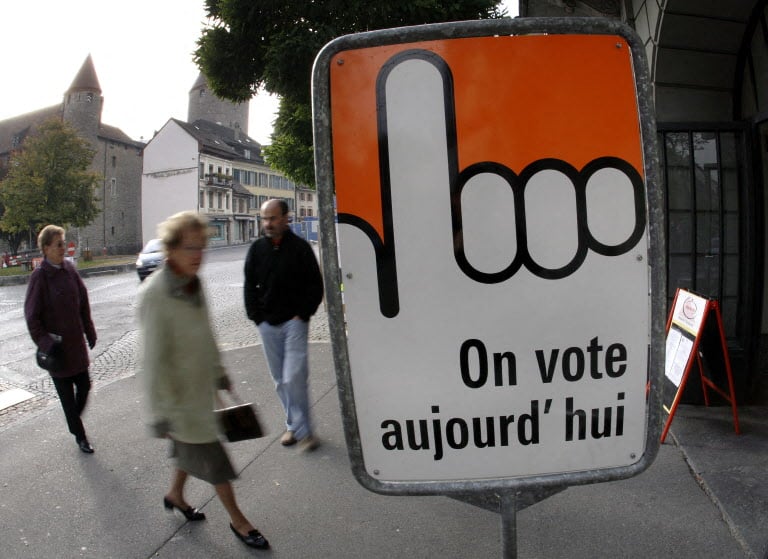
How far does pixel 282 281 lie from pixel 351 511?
173cm

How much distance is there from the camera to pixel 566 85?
1210 mm

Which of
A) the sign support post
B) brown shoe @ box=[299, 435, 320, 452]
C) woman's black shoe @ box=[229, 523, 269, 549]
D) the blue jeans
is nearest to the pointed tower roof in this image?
the blue jeans

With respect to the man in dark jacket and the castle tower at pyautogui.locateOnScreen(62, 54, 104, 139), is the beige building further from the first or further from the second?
the castle tower at pyautogui.locateOnScreen(62, 54, 104, 139)

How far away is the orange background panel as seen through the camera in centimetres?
120

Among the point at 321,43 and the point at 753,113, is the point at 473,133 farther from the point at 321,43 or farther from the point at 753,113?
the point at 321,43

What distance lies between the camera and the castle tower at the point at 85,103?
5809 centimetres

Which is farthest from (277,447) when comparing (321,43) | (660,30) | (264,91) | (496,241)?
(264,91)

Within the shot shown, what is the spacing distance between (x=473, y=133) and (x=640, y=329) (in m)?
A: 0.51

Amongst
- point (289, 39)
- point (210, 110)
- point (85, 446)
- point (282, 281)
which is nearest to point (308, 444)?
point (282, 281)

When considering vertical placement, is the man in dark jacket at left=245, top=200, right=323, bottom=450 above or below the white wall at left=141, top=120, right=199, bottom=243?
below

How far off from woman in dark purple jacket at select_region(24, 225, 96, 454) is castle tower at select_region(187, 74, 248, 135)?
7714 cm

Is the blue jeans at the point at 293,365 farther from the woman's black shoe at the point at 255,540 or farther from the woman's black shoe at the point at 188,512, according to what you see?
the woman's black shoe at the point at 255,540

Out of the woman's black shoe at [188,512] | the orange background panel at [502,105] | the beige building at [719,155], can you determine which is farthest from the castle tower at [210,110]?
the orange background panel at [502,105]

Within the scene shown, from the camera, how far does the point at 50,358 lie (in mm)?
4543
